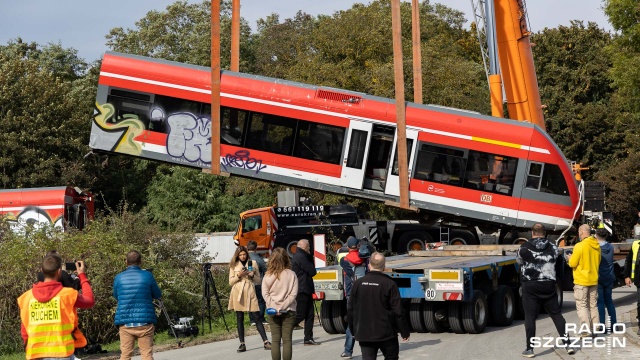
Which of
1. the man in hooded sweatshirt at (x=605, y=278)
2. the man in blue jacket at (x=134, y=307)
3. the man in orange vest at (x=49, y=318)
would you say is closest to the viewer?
the man in orange vest at (x=49, y=318)

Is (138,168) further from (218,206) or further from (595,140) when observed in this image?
(595,140)

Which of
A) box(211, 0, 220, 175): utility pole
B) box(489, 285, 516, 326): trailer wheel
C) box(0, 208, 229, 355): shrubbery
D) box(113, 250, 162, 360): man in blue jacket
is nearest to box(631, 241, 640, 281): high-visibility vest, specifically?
box(489, 285, 516, 326): trailer wheel

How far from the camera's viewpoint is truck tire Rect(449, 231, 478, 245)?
84.4 feet

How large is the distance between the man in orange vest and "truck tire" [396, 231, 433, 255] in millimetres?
21206

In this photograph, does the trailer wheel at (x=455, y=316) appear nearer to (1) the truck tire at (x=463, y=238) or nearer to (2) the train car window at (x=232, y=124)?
(2) the train car window at (x=232, y=124)

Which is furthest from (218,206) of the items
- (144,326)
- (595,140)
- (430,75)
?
(144,326)

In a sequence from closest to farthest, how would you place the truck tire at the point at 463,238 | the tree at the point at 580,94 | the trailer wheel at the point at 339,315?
the trailer wheel at the point at 339,315 → the truck tire at the point at 463,238 → the tree at the point at 580,94

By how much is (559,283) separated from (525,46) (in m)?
8.32

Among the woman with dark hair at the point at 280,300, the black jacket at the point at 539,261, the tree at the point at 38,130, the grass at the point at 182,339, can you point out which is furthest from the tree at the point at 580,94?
the woman with dark hair at the point at 280,300

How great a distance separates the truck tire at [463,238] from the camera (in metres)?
25.7

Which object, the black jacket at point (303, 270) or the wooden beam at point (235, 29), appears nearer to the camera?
the black jacket at point (303, 270)

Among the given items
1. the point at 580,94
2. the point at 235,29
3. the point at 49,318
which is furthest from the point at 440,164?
the point at 580,94

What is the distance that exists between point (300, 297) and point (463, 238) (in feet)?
40.3

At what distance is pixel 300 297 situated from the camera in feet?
47.5
